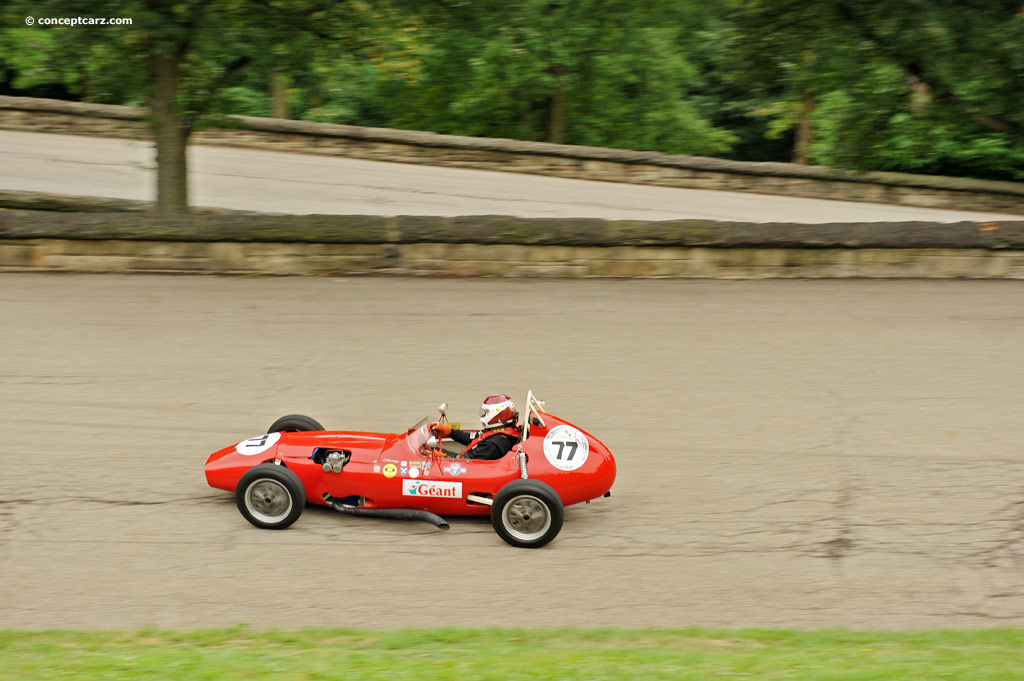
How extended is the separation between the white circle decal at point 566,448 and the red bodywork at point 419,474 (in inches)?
0.7

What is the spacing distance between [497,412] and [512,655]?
7.99ft

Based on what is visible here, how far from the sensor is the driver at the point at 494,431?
297 inches

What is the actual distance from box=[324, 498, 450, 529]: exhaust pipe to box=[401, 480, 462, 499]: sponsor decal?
0.44 ft

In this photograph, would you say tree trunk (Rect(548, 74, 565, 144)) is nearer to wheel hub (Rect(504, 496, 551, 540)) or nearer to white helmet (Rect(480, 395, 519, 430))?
white helmet (Rect(480, 395, 519, 430))

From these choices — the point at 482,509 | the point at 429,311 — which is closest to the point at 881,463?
the point at 482,509

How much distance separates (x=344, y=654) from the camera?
5453mm

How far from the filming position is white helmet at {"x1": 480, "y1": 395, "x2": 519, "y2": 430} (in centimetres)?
758

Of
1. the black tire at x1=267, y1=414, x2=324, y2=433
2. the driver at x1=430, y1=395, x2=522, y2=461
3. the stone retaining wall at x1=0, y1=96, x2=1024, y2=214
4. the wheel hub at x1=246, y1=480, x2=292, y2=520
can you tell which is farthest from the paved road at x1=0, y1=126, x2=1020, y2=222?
the wheel hub at x1=246, y1=480, x2=292, y2=520

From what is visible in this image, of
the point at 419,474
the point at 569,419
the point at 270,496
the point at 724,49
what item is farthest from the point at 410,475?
the point at 724,49

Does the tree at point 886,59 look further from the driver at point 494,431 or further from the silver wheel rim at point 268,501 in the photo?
the silver wheel rim at point 268,501

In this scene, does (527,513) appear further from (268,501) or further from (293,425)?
(293,425)

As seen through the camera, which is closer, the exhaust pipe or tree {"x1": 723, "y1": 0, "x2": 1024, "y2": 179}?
the exhaust pipe

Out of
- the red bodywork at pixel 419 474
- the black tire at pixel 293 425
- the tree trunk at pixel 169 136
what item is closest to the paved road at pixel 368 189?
the tree trunk at pixel 169 136

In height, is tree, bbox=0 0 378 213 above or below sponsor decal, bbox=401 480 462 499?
above
